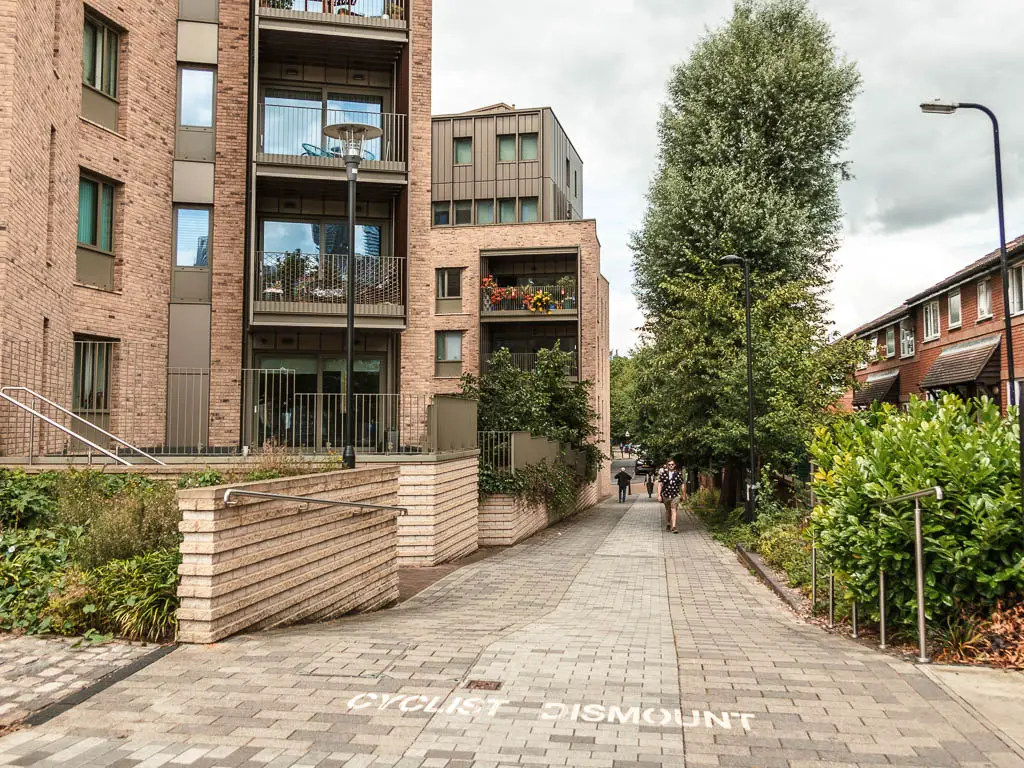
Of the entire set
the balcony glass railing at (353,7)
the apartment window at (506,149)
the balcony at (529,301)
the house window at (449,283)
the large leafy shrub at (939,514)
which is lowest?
the large leafy shrub at (939,514)

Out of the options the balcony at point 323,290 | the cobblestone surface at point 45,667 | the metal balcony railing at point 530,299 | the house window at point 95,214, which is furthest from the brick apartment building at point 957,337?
the cobblestone surface at point 45,667

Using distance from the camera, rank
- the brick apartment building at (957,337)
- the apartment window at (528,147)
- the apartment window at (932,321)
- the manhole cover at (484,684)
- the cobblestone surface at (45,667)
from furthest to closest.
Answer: the apartment window at (528,147) → the apartment window at (932,321) → the brick apartment building at (957,337) → the manhole cover at (484,684) → the cobblestone surface at (45,667)

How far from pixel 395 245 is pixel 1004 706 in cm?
1617

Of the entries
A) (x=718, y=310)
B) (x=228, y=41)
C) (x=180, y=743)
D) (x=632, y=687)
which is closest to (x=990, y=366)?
(x=718, y=310)

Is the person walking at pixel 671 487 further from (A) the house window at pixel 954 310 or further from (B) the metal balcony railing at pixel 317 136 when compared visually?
(A) the house window at pixel 954 310

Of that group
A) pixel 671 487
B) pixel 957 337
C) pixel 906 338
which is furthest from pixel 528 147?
pixel 671 487

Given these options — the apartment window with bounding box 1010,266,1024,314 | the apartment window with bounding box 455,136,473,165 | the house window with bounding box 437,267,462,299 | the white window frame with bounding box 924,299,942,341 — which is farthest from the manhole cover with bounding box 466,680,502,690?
the apartment window with bounding box 455,136,473,165

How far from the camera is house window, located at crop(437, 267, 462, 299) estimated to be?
35.7 meters

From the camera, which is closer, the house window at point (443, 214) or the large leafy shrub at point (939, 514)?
the large leafy shrub at point (939, 514)

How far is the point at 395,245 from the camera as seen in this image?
19.5m

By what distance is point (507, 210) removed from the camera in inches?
1558

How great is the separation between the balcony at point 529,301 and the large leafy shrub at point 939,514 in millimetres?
25984

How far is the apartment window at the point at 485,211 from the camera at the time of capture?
131 ft

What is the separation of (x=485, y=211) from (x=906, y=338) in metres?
18.8
